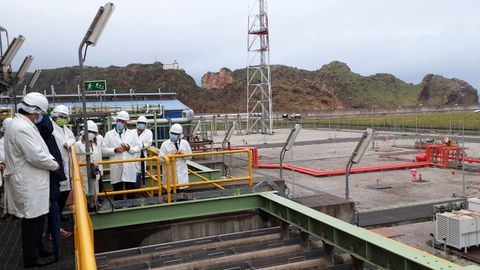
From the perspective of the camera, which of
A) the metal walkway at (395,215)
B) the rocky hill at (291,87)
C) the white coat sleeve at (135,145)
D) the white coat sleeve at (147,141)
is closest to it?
the white coat sleeve at (135,145)

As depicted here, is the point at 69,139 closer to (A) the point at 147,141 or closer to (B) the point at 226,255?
(A) the point at 147,141

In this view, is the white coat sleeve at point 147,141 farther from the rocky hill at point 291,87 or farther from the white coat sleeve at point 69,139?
the rocky hill at point 291,87

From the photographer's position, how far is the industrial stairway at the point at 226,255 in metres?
5.96

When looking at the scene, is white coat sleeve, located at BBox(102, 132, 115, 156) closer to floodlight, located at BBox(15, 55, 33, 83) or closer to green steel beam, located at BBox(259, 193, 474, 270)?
green steel beam, located at BBox(259, 193, 474, 270)

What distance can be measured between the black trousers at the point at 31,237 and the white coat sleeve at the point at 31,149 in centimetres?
57

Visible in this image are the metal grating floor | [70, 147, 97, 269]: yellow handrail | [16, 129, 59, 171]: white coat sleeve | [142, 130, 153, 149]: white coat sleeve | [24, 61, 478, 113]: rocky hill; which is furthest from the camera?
[24, 61, 478, 113]: rocky hill

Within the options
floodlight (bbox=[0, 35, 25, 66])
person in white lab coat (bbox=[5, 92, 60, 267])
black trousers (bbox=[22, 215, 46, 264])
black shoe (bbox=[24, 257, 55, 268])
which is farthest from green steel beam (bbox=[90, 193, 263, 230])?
floodlight (bbox=[0, 35, 25, 66])

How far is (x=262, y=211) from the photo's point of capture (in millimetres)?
7992

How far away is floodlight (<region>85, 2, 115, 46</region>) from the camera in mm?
4953

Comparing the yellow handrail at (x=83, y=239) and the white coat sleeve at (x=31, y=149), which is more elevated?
the white coat sleeve at (x=31, y=149)

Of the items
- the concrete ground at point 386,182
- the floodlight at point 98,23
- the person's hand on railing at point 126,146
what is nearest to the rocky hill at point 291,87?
the concrete ground at point 386,182

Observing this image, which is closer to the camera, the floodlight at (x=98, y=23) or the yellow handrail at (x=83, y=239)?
the yellow handrail at (x=83, y=239)

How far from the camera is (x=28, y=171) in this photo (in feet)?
13.8

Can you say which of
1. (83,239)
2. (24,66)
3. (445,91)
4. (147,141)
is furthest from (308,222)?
(445,91)
